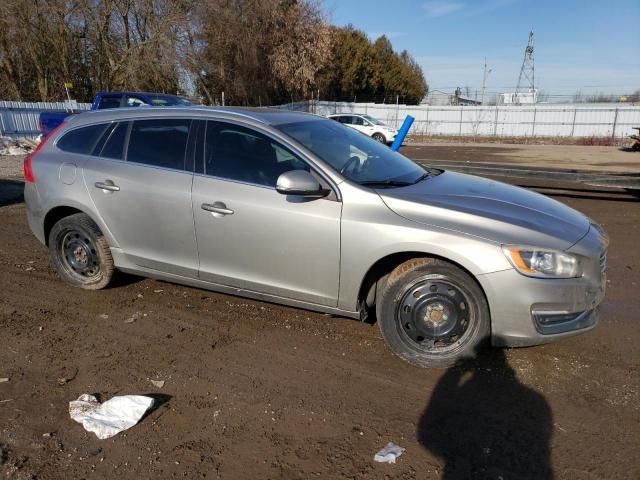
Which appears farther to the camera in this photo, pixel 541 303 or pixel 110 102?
pixel 110 102

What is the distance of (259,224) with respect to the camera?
11.8ft

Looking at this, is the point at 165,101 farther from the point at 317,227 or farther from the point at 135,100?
the point at 317,227

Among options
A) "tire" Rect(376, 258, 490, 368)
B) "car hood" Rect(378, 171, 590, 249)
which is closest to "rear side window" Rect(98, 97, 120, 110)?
"car hood" Rect(378, 171, 590, 249)

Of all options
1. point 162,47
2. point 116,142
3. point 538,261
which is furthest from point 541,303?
point 162,47

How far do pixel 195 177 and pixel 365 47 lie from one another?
53.4m

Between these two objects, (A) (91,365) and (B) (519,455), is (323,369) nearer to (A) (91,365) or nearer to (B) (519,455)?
(B) (519,455)

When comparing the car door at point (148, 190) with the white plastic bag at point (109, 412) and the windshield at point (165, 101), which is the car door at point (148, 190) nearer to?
the white plastic bag at point (109, 412)

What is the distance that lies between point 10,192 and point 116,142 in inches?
271

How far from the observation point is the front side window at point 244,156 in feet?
12.0

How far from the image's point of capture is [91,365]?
3.42 metres

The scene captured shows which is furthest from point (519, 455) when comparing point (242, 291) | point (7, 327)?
point (7, 327)

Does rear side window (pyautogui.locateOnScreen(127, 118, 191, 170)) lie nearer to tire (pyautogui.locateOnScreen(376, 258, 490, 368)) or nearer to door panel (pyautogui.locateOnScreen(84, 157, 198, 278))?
door panel (pyautogui.locateOnScreen(84, 157, 198, 278))

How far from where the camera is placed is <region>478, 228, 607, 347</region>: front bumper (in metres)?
3.00

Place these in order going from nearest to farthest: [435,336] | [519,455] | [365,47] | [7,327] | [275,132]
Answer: [519,455]
[435,336]
[275,132]
[7,327]
[365,47]
